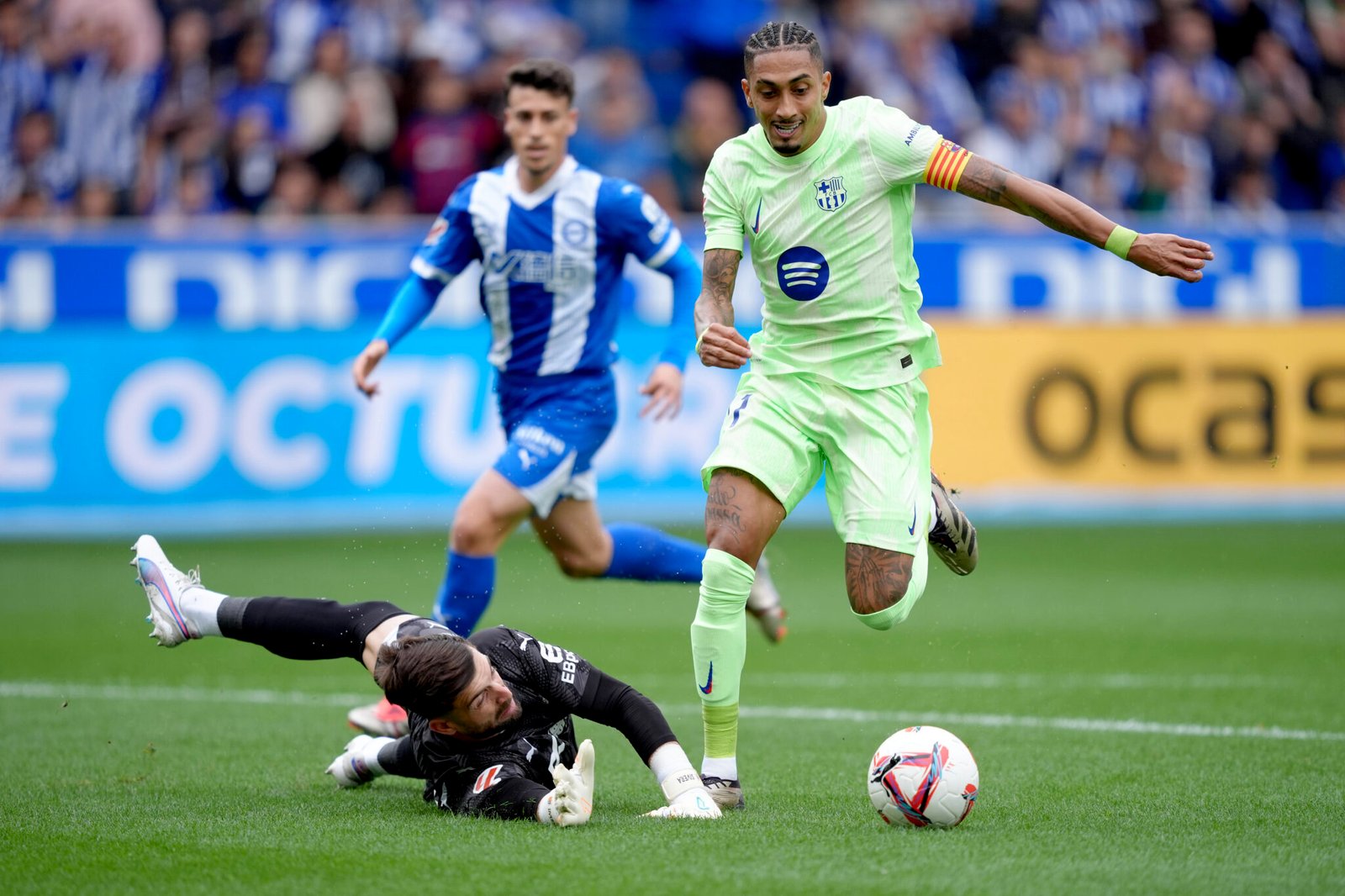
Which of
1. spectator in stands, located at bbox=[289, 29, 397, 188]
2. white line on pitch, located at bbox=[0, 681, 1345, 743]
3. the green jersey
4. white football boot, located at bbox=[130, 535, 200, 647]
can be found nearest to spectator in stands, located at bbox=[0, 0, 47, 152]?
spectator in stands, located at bbox=[289, 29, 397, 188]

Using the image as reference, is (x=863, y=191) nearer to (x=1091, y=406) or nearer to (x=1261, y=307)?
(x=1091, y=406)

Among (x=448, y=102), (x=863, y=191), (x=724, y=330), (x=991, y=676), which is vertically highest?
(x=448, y=102)

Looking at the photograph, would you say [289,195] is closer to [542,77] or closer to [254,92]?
[254,92]

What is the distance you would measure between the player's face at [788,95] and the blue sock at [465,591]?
2372 mm

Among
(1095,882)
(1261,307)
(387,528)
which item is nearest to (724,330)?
(1095,882)

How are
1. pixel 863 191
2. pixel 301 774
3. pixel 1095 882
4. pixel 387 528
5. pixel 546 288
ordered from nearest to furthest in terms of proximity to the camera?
pixel 1095 882, pixel 863 191, pixel 301 774, pixel 546 288, pixel 387 528

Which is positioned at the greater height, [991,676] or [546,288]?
[546,288]

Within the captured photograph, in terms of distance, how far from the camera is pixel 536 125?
7520mm

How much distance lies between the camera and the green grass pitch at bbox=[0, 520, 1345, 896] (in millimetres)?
4668

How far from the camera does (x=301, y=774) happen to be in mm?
6336

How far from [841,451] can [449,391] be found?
27.1ft

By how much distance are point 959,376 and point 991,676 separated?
638 centimetres

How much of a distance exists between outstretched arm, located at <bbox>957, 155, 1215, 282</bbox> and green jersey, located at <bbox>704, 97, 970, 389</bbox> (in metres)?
0.18

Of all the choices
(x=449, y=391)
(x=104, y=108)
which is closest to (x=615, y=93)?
(x=449, y=391)
